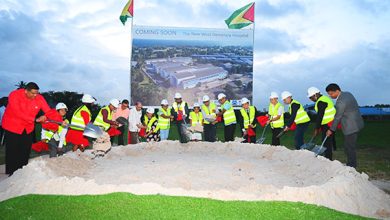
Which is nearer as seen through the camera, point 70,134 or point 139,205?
point 139,205

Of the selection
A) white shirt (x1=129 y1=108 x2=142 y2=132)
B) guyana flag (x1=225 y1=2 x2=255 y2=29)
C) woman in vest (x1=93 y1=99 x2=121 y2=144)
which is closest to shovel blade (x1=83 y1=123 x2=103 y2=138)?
woman in vest (x1=93 y1=99 x2=121 y2=144)

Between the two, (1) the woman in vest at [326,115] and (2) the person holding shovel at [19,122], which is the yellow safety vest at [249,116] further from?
(2) the person holding shovel at [19,122]

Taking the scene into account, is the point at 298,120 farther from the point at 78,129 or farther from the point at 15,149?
the point at 15,149

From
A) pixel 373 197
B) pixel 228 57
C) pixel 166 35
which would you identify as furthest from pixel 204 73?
pixel 373 197

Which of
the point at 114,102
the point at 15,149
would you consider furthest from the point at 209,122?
the point at 15,149

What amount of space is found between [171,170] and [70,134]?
263 cm

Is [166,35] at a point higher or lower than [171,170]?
higher

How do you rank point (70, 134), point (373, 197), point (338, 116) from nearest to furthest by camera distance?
point (373, 197)
point (338, 116)
point (70, 134)

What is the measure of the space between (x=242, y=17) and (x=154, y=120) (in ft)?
43.0

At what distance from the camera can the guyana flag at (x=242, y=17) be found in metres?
24.1

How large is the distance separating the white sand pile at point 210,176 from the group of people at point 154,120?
54 cm

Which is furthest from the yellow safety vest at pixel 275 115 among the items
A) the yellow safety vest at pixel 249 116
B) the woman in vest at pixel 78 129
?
the woman in vest at pixel 78 129

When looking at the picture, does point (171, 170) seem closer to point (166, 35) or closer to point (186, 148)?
point (186, 148)

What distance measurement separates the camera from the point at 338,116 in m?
8.34
